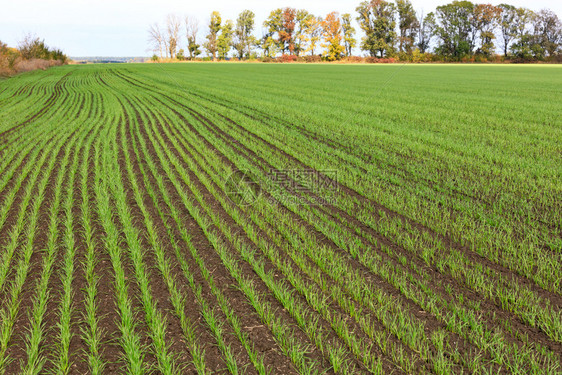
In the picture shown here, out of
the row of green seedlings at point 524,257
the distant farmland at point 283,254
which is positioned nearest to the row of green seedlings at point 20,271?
the distant farmland at point 283,254

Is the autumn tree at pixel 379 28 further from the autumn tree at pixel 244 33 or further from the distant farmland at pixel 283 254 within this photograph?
the distant farmland at pixel 283 254

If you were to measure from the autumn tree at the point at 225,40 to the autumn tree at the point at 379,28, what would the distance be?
29789mm

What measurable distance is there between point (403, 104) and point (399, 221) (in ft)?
42.2

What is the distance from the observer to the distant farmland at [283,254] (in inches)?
129

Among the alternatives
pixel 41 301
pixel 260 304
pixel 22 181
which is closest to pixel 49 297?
pixel 41 301

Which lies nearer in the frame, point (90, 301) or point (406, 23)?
point (90, 301)

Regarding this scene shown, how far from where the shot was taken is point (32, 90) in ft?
78.2

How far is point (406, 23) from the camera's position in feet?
247

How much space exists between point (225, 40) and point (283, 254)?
292 feet

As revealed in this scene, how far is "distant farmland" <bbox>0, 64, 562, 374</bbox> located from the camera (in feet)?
10.7

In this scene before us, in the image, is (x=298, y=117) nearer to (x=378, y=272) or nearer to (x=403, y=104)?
(x=403, y=104)

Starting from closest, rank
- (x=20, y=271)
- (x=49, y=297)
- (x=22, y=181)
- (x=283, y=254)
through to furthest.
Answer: (x=49, y=297)
(x=20, y=271)
(x=283, y=254)
(x=22, y=181)

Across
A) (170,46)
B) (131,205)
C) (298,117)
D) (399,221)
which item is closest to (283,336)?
(399,221)

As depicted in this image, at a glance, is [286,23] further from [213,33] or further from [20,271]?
[20,271]
